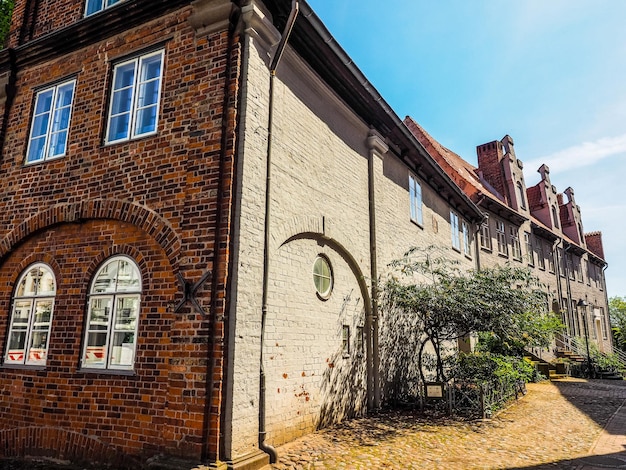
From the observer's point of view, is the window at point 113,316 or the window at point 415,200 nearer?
the window at point 113,316

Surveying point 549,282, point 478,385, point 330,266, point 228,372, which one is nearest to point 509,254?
point 549,282

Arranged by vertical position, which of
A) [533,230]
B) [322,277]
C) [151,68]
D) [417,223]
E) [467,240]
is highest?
[533,230]

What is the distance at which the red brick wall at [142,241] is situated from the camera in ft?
18.1

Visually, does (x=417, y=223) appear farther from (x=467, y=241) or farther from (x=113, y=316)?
(x=113, y=316)

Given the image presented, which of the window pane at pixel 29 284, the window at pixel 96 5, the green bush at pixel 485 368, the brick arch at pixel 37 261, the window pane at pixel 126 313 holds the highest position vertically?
the window at pixel 96 5

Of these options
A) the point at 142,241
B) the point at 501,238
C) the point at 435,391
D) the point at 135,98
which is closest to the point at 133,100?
the point at 135,98

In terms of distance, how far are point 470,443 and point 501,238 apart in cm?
1602

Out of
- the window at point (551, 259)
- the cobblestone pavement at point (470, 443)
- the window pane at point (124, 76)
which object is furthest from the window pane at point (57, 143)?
the window at point (551, 259)

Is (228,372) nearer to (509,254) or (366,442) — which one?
(366,442)

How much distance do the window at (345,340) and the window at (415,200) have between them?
4863 millimetres

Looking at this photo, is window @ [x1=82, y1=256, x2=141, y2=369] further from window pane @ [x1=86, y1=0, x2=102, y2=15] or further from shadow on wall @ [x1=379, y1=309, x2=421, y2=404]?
shadow on wall @ [x1=379, y1=309, x2=421, y2=404]

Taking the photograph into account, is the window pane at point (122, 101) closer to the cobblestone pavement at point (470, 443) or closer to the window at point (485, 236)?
the cobblestone pavement at point (470, 443)

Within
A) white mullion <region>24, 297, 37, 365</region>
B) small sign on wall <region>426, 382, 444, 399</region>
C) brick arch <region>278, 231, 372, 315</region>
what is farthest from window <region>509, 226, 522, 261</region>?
white mullion <region>24, 297, 37, 365</region>

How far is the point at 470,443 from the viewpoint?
22.7 ft
